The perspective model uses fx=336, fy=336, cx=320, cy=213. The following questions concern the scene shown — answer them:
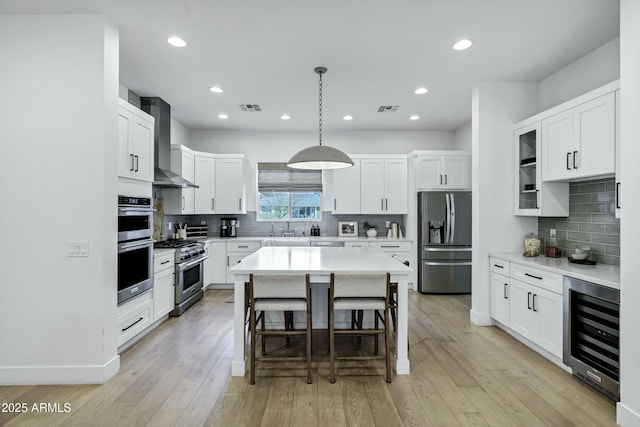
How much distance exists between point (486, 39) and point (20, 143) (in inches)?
157

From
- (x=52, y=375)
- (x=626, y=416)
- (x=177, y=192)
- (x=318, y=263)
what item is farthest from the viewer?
(x=177, y=192)

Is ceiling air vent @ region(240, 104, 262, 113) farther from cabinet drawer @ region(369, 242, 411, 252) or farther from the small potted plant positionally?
cabinet drawer @ region(369, 242, 411, 252)

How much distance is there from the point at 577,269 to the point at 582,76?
1999mm

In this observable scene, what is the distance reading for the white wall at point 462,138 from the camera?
5.82 meters

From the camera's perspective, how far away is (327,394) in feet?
8.00

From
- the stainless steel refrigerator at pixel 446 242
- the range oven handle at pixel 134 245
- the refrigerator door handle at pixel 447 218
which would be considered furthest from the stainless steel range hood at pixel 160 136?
the refrigerator door handle at pixel 447 218

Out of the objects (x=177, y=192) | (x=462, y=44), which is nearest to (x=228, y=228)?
(x=177, y=192)

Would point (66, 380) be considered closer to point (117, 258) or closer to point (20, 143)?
point (117, 258)

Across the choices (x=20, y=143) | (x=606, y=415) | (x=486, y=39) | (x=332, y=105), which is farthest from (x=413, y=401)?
(x=332, y=105)

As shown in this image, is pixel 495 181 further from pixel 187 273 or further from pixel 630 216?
pixel 187 273

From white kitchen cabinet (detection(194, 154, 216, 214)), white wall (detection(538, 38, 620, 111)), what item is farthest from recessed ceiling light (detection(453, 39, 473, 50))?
white kitchen cabinet (detection(194, 154, 216, 214))

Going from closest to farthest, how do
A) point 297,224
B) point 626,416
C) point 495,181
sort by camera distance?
1. point 626,416
2. point 495,181
3. point 297,224

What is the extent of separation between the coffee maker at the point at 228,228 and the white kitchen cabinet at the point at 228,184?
30 cm

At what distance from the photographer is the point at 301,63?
11.6 ft
